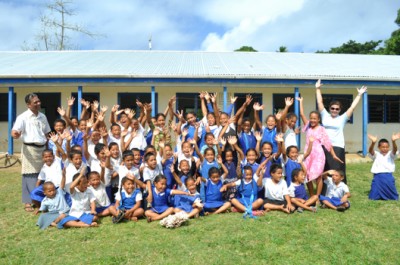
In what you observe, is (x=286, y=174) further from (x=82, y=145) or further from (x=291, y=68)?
(x=291, y=68)

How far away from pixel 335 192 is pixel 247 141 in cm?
146

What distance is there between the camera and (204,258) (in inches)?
127

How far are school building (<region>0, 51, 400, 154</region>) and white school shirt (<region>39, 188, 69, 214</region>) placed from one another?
6.10 meters

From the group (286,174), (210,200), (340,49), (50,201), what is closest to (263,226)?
(210,200)

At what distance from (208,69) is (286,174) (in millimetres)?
6583

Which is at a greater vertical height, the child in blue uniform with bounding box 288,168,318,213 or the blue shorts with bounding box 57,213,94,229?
the child in blue uniform with bounding box 288,168,318,213

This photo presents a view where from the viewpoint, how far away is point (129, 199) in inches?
177

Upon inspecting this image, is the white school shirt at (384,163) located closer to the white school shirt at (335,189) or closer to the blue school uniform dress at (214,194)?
the white school shirt at (335,189)

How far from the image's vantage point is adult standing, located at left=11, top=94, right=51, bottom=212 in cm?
496

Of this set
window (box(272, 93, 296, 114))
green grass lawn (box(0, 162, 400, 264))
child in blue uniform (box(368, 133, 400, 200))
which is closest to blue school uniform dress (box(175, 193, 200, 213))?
green grass lawn (box(0, 162, 400, 264))

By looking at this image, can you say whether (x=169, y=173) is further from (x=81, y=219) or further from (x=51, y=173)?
(x=51, y=173)

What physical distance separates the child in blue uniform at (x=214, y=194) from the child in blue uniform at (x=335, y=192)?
141cm

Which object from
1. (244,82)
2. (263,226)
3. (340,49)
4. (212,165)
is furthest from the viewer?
(340,49)

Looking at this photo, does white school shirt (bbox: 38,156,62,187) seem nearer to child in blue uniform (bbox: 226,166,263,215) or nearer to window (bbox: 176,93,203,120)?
child in blue uniform (bbox: 226,166,263,215)
